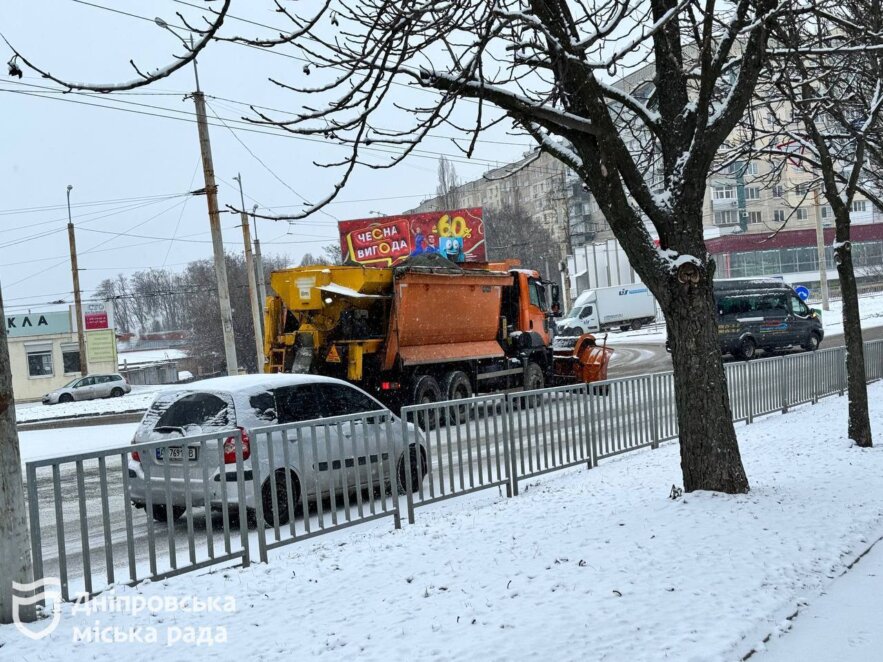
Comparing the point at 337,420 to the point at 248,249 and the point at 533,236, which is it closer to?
the point at 248,249

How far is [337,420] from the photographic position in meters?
7.25

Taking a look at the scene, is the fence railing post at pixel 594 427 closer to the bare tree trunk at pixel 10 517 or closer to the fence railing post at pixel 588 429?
the fence railing post at pixel 588 429

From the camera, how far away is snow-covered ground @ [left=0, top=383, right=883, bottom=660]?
14.4 feet

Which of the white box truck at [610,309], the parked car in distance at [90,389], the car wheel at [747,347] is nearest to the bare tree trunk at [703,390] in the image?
the car wheel at [747,347]

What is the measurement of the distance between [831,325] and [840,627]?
41223 millimetres

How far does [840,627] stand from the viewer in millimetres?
4672

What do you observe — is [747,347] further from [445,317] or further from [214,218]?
[214,218]

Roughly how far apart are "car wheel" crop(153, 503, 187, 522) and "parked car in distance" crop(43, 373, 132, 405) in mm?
36695

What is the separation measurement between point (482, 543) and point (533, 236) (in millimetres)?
70158

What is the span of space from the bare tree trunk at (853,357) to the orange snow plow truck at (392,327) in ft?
26.9

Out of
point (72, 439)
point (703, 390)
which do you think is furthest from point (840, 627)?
point (72, 439)

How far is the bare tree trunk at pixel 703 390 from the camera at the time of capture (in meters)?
7.35

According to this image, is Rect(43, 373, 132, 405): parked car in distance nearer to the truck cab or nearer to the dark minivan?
the truck cab

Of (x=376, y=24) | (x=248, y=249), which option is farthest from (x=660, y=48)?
(x=248, y=249)
